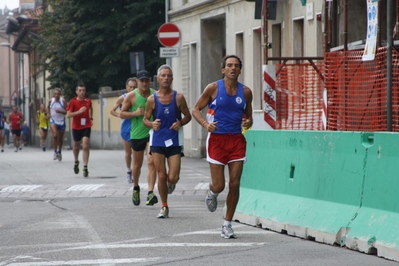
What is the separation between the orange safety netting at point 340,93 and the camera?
53.4 feet

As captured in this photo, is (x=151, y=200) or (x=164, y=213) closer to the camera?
(x=164, y=213)

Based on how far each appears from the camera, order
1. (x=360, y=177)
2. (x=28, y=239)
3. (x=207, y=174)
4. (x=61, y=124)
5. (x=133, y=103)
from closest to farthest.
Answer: (x=360, y=177)
(x=28, y=239)
(x=133, y=103)
(x=207, y=174)
(x=61, y=124)

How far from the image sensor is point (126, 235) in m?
11.1

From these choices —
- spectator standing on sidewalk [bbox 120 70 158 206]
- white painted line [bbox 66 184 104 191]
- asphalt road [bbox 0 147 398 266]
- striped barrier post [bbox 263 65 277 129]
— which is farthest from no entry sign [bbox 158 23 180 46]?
spectator standing on sidewalk [bbox 120 70 158 206]

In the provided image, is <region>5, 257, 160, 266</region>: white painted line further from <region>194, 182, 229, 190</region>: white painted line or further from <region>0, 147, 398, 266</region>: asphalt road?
<region>194, 182, 229, 190</region>: white painted line

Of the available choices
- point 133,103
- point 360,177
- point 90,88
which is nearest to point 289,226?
point 360,177

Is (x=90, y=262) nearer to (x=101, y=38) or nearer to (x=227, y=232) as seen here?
(x=227, y=232)

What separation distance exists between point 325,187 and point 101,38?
34.7m

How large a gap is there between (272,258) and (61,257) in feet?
5.71

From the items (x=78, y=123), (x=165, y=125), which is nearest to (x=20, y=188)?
(x=78, y=123)

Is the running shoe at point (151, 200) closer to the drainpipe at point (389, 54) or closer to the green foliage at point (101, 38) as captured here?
the drainpipe at point (389, 54)

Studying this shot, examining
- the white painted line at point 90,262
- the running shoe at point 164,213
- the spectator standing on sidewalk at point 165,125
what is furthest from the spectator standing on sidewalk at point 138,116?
the white painted line at point 90,262

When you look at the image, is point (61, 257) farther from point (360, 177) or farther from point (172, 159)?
point (172, 159)

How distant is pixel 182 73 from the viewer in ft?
114
